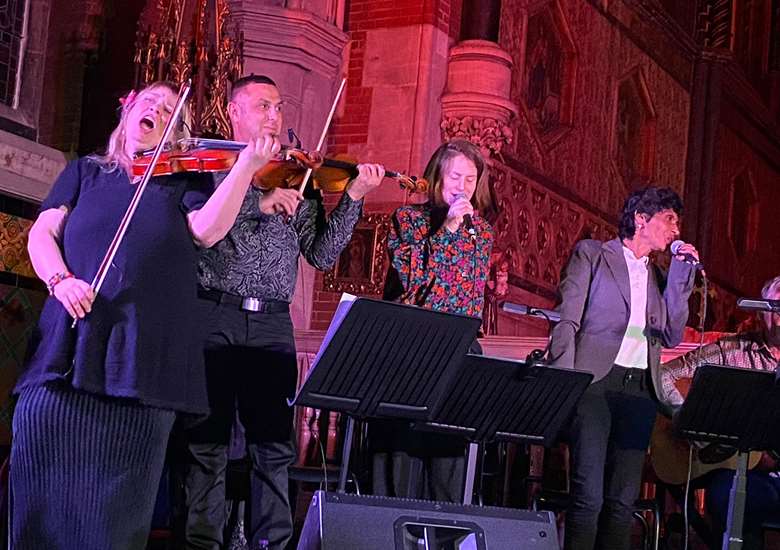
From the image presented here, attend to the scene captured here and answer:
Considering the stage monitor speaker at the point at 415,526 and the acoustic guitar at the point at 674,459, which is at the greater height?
the acoustic guitar at the point at 674,459

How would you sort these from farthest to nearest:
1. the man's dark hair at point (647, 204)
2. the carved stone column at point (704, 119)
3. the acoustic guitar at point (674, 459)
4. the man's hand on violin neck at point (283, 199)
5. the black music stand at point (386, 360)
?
the carved stone column at point (704, 119) → the acoustic guitar at point (674, 459) → the man's dark hair at point (647, 204) → the man's hand on violin neck at point (283, 199) → the black music stand at point (386, 360)

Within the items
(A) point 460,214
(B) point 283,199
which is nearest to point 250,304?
(B) point 283,199

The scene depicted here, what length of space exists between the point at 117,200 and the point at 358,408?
4.19 ft

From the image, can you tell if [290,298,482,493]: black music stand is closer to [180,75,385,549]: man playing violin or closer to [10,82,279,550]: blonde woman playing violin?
[180,75,385,549]: man playing violin

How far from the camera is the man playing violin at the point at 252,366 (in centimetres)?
479

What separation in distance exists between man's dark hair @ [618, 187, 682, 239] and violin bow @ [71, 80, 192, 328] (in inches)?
106

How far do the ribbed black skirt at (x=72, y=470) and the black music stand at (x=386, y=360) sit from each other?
917 millimetres

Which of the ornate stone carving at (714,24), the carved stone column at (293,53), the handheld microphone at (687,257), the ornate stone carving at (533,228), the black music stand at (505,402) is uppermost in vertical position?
the ornate stone carving at (714,24)

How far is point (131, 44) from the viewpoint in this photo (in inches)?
338

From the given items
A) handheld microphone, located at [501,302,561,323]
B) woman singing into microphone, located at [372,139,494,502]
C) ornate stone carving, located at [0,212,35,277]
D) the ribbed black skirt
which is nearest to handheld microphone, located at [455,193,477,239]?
woman singing into microphone, located at [372,139,494,502]

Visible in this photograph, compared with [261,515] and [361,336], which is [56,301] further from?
[261,515]

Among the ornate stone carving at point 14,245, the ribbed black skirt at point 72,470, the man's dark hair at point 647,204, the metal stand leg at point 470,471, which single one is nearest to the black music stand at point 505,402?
the metal stand leg at point 470,471

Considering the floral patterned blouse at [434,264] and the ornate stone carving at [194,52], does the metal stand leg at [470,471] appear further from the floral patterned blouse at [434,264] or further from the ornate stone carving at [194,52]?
the ornate stone carving at [194,52]

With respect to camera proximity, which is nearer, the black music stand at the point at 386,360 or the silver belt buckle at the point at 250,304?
the black music stand at the point at 386,360
